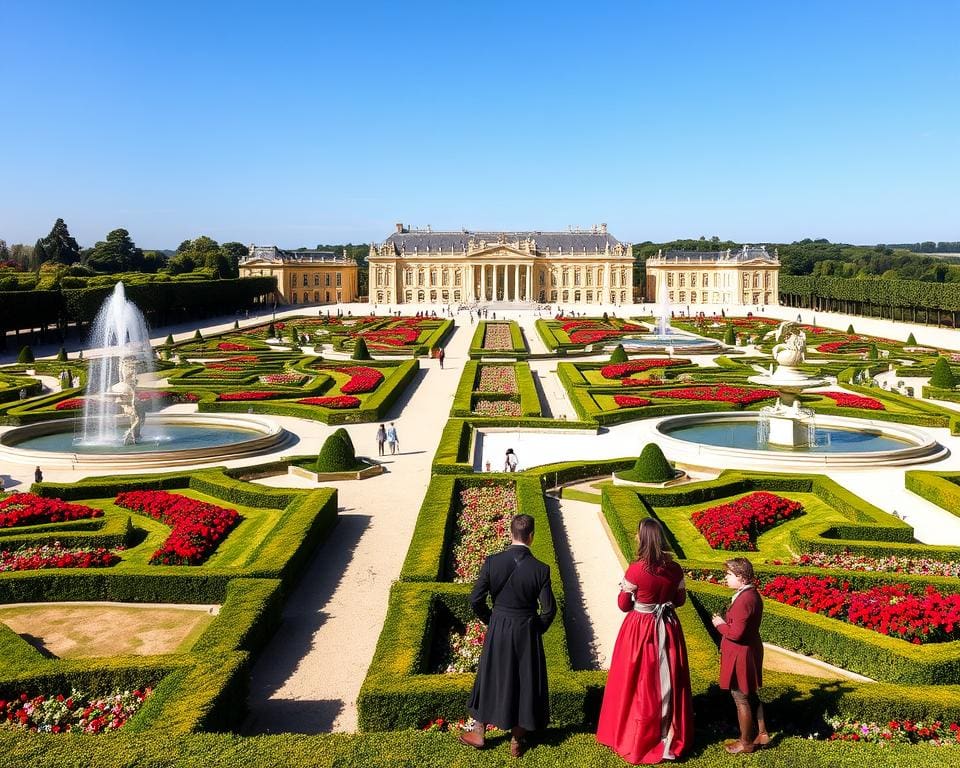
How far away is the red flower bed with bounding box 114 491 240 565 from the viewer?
13094 mm

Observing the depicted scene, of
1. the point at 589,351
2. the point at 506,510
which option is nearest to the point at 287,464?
the point at 506,510

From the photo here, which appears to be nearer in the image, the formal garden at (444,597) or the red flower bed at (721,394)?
the formal garden at (444,597)

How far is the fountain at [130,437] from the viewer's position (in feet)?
68.3

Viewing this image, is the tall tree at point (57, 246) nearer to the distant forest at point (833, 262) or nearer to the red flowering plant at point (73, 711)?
the distant forest at point (833, 262)

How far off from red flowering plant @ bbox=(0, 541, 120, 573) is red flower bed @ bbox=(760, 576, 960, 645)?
9.34m

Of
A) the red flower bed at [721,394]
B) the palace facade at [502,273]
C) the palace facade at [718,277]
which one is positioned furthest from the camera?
the palace facade at [502,273]

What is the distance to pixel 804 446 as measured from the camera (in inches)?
877

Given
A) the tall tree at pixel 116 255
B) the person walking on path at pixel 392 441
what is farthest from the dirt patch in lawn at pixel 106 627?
the tall tree at pixel 116 255

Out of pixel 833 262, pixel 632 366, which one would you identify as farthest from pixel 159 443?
pixel 833 262

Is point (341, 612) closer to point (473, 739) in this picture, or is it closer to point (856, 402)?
point (473, 739)

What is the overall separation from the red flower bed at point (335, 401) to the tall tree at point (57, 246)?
318ft

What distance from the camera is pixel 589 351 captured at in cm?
4869

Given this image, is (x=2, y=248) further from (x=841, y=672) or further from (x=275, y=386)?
(x=841, y=672)

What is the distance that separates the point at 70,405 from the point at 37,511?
1386cm
